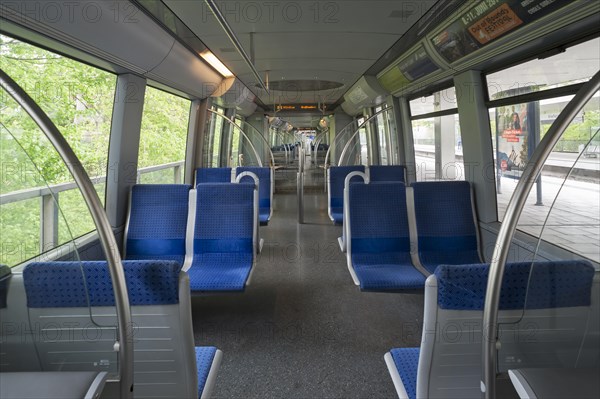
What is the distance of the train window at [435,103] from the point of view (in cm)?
550

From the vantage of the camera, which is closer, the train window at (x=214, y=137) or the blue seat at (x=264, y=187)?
the blue seat at (x=264, y=187)

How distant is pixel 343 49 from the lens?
5180mm

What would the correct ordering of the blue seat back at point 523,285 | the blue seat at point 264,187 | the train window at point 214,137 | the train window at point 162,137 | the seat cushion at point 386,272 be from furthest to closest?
the train window at point 214,137
the blue seat at point 264,187
the train window at point 162,137
the seat cushion at point 386,272
the blue seat back at point 523,285

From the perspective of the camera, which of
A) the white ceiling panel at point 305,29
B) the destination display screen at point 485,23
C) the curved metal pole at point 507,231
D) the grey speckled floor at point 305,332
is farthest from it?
the white ceiling panel at point 305,29

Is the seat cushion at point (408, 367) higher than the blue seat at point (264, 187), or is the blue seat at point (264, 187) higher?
the blue seat at point (264, 187)

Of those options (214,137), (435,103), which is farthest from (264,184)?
(214,137)

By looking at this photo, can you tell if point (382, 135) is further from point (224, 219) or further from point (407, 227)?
point (224, 219)

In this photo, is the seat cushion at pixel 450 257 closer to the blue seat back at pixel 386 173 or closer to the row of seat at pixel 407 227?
the row of seat at pixel 407 227

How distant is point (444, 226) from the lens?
383 cm

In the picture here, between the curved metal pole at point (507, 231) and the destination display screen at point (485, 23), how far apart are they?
152 centimetres

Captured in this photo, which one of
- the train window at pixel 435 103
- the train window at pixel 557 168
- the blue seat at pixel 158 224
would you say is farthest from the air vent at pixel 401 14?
the blue seat at pixel 158 224

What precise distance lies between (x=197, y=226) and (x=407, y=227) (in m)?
1.96

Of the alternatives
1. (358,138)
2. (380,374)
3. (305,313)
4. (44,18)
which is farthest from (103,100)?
(358,138)

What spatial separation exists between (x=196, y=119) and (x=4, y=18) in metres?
4.51
